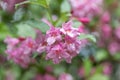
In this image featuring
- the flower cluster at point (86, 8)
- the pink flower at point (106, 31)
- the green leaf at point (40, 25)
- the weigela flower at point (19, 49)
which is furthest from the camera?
the pink flower at point (106, 31)

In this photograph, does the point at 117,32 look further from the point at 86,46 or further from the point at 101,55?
the point at 86,46

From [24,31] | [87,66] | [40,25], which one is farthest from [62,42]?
[87,66]

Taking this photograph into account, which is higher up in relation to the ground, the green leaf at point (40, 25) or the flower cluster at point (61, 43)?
the green leaf at point (40, 25)

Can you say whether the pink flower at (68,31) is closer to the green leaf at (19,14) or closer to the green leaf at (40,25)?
the green leaf at (40,25)

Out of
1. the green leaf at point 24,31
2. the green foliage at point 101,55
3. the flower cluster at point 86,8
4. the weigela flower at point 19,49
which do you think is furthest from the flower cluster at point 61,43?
the green foliage at point 101,55

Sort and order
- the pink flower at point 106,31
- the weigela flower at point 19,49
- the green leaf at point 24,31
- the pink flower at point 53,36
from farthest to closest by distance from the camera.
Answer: the pink flower at point 106,31, the green leaf at point 24,31, the weigela flower at point 19,49, the pink flower at point 53,36

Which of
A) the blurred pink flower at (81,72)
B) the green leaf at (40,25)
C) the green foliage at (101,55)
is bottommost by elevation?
the green leaf at (40,25)

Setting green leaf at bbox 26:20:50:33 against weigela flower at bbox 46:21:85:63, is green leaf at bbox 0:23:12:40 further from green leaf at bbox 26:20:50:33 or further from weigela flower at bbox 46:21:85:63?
weigela flower at bbox 46:21:85:63

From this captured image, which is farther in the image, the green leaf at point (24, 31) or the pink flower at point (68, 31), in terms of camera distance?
the green leaf at point (24, 31)

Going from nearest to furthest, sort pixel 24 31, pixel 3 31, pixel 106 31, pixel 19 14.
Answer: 1. pixel 19 14
2. pixel 24 31
3. pixel 3 31
4. pixel 106 31
